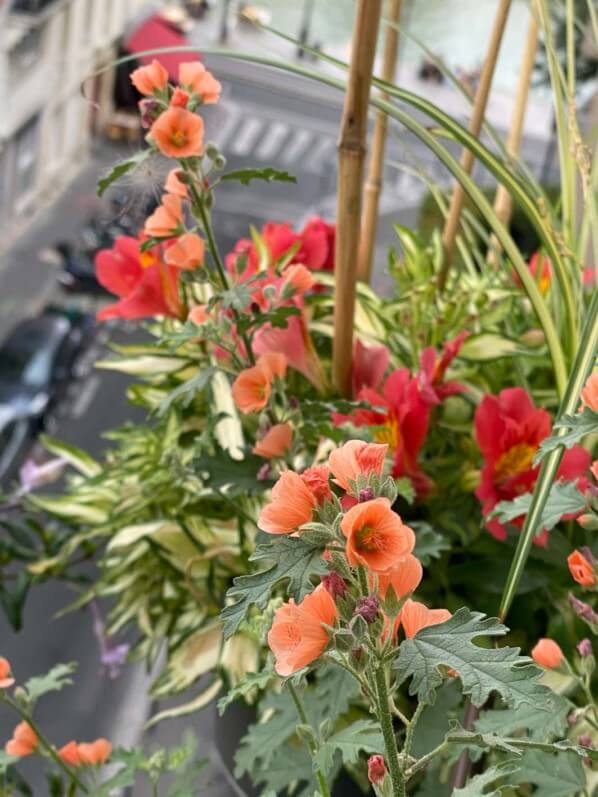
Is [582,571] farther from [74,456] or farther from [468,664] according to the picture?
[74,456]

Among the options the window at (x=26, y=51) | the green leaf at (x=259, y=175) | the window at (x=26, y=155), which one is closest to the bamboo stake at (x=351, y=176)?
the green leaf at (x=259, y=175)

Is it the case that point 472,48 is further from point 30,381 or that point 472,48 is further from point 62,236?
point 30,381

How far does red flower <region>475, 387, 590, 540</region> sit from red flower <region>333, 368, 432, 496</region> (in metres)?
0.03

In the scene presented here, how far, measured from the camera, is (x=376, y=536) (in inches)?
9.2

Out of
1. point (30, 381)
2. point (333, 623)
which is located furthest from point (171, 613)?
point (30, 381)

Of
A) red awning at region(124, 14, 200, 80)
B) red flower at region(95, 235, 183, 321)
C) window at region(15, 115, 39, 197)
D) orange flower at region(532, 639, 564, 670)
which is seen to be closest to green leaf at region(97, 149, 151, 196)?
red flower at region(95, 235, 183, 321)

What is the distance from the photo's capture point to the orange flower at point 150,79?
15.4 inches

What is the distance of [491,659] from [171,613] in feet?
1.12

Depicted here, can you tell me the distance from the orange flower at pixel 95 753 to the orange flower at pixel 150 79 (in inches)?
9.7

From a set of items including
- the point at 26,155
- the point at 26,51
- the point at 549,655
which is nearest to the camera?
Answer: the point at 549,655

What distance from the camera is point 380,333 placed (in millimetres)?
578

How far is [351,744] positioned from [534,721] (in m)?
0.06

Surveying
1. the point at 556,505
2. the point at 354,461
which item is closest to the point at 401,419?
the point at 556,505

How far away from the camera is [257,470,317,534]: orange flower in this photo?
24 centimetres
